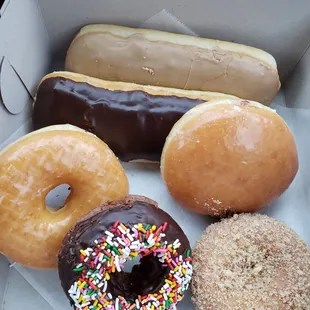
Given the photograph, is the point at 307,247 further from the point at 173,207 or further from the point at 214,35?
the point at 214,35

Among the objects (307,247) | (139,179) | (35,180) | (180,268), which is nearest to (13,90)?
(35,180)

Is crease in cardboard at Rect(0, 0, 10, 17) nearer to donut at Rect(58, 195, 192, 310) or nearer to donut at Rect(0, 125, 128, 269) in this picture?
donut at Rect(0, 125, 128, 269)

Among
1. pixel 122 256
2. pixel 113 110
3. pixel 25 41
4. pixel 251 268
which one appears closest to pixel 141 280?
pixel 122 256

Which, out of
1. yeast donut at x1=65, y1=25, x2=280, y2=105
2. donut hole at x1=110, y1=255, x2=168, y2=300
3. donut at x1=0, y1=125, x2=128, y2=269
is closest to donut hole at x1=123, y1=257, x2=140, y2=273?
donut hole at x1=110, y1=255, x2=168, y2=300

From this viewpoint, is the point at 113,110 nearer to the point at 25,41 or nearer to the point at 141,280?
the point at 25,41

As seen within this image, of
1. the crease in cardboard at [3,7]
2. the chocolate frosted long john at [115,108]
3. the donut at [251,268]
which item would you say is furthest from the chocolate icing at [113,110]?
the donut at [251,268]

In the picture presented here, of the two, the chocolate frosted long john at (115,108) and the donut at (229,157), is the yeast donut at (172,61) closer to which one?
the chocolate frosted long john at (115,108)
